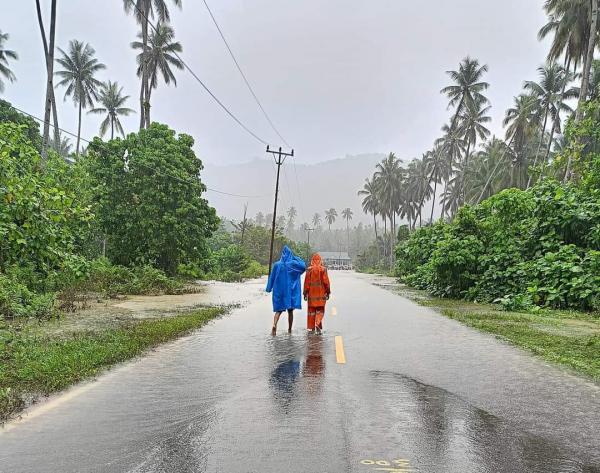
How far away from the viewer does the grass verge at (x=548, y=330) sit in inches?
329

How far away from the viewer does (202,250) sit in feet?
101

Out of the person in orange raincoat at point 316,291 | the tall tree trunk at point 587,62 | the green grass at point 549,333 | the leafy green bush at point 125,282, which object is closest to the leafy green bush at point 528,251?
the green grass at point 549,333

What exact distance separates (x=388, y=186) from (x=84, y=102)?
46925 millimetres

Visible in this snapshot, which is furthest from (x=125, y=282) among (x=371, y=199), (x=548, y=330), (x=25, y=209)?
(x=371, y=199)

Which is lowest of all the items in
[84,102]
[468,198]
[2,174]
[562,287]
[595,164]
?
[562,287]

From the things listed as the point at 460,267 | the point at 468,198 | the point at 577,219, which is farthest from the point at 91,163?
the point at 468,198

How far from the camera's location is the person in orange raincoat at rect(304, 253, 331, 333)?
11.0m

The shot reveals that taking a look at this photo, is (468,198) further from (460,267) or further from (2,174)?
(2,174)

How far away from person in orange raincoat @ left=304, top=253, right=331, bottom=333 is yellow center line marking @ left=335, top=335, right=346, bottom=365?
2.39 ft

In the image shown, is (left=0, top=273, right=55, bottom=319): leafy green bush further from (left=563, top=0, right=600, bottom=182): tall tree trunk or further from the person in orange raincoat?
(left=563, top=0, right=600, bottom=182): tall tree trunk

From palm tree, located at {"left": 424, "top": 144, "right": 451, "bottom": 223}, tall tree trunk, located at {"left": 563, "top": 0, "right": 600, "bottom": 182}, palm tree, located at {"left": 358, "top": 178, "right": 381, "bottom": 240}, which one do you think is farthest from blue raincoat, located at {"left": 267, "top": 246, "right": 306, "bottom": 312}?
palm tree, located at {"left": 358, "top": 178, "right": 381, "bottom": 240}

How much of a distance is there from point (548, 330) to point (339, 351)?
18.4ft

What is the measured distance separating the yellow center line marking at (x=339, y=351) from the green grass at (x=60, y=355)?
3.18 metres

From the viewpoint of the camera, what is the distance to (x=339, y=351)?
29.4 feet
